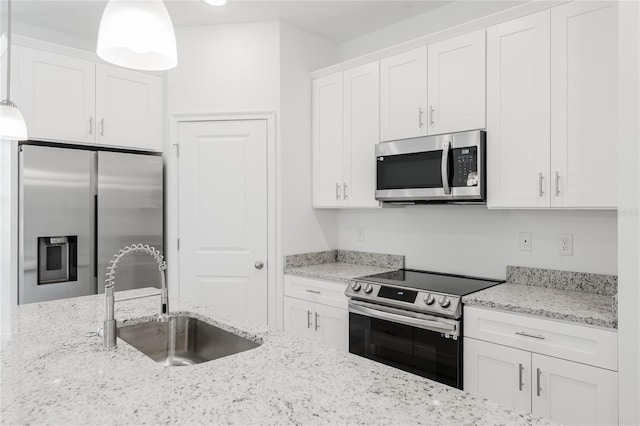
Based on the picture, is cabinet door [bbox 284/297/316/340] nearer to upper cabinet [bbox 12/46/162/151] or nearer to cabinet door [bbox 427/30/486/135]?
cabinet door [bbox 427/30/486/135]

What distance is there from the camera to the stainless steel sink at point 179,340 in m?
1.74

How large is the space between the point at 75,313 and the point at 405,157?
204cm

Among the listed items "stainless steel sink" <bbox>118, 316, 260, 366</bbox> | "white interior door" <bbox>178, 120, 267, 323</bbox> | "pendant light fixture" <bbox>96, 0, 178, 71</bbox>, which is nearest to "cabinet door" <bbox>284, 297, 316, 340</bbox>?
"white interior door" <bbox>178, 120, 267, 323</bbox>

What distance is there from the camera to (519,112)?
7.65ft

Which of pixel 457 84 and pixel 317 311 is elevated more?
pixel 457 84

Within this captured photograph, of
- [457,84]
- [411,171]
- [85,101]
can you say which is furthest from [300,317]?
[85,101]

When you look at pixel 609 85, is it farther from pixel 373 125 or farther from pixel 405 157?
pixel 373 125

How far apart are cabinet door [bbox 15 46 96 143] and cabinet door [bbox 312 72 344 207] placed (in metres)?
1.69

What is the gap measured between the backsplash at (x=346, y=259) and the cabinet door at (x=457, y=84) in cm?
108

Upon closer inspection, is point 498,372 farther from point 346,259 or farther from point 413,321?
point 346,259

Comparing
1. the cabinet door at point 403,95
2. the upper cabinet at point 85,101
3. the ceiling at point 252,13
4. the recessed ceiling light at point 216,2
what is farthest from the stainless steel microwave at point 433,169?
the upper cabinet at point 85,101

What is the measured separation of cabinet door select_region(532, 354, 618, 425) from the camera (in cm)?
180

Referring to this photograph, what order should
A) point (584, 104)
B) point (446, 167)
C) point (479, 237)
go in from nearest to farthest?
1. point (584, 104)
2. point (446, 167)
3. point (479, 237)

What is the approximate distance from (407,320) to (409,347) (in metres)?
0.16
